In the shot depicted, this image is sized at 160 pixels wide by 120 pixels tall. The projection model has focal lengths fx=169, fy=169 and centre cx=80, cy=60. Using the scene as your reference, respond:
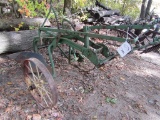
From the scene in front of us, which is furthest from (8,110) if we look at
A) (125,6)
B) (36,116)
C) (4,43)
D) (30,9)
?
(125,6)

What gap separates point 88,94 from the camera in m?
3.50

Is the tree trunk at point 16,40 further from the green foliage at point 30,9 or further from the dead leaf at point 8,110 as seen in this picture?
the dead leaf at point 8,110

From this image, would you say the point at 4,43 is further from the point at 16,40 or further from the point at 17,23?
the point at 17,23

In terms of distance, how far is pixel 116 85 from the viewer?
3951 mm

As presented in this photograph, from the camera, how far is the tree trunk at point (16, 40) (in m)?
4.51

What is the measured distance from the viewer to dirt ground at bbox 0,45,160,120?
2.95 m

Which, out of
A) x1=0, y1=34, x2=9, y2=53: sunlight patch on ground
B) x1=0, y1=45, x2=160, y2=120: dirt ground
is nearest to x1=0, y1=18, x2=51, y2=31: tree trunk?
x1=0, y1=34, x2=9, y2=53: sunlight patch on ground

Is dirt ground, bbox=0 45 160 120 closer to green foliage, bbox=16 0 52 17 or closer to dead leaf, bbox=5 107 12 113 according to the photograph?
dead leaf, bbox=5 107 12 113

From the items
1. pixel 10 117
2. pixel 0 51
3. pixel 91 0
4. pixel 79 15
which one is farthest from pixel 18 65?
pixel 91 0

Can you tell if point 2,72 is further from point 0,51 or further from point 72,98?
point 72,98

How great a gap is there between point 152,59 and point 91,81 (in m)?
3.03

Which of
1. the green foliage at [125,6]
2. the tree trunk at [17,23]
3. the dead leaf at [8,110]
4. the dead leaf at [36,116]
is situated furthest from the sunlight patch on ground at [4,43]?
the green foliage at [125,6]

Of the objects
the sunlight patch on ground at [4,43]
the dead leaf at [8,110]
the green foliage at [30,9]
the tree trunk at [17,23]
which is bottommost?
the dead leaf at [8,110]

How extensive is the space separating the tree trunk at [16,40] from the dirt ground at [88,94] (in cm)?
28
